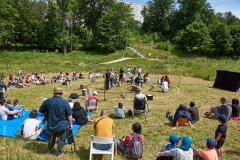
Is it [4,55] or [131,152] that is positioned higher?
[4,55]

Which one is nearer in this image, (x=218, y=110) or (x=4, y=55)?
(x=218, y=110)

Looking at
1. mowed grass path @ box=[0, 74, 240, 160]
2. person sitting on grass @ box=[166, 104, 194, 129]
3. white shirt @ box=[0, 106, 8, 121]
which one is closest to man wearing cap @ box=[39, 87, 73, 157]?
mowed grass path @ box=[0, 74, 240, 160]

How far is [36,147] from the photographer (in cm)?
627

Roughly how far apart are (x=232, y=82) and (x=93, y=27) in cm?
5061

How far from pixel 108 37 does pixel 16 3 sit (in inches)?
1080

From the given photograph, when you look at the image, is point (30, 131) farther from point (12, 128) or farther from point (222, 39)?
point (222, 39)

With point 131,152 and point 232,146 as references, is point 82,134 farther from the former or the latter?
point 232,146

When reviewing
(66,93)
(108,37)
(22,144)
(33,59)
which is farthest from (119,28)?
(22,144)

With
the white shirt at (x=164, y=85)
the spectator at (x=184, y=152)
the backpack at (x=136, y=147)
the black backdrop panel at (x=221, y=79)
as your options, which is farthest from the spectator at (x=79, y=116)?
the black backdrop panel at (x=221, y=79)

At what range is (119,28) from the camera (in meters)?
52.6

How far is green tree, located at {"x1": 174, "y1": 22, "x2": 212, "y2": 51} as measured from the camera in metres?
56.7

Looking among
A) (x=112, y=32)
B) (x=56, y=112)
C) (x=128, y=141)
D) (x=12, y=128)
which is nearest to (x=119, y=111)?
(x=128, y=141)

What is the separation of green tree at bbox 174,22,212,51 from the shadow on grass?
56538 mm

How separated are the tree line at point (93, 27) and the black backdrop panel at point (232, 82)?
34.2 meters
